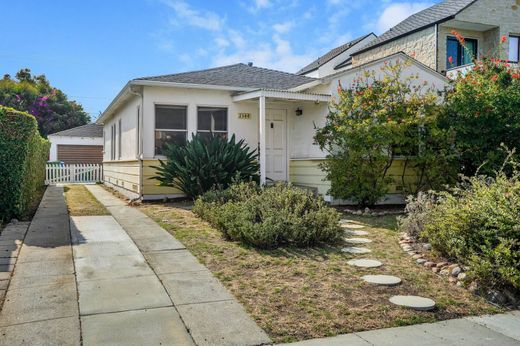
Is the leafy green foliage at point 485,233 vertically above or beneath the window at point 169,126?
beneath

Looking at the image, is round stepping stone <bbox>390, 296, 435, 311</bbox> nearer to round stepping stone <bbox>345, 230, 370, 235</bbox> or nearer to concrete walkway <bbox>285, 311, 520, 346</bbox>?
concrete walkway <bbox>285, 311, 520, 346</bbox>

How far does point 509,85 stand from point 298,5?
5.65 m

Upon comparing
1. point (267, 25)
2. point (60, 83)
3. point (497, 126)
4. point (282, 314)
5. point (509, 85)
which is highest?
point (60, 83)

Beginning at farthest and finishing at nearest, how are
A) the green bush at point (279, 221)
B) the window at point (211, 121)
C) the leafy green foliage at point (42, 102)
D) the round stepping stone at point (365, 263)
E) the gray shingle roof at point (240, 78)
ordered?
1. the leafy green foliage at point (42, 102)
2. the window at point (211, 121)
3. the gray shingle roof at point (240, 78)
4. the green bush at point (279, 221)
5. the round stepping stone at point (365, 263)

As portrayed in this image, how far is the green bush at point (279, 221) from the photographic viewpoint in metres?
6.00

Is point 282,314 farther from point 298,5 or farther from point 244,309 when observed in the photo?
point 298,5

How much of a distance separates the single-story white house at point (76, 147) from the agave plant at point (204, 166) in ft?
54.8

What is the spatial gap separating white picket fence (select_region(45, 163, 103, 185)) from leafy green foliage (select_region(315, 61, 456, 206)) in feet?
50.4

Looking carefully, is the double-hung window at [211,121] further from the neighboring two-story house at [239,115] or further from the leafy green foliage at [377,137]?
the leafy green foliage at [377,137]

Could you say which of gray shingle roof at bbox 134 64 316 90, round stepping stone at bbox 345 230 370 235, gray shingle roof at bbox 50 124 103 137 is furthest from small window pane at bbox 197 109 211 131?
gray shingle roof at bbox 50 124 103 137

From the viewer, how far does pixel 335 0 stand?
11.0m

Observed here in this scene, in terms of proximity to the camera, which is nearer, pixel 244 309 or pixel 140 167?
pixel 244 309

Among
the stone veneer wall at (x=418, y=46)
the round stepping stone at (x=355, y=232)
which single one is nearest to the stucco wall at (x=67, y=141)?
the stone veneer wall at (x=418, y=46)

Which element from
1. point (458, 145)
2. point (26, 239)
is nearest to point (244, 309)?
point (26, 239)
